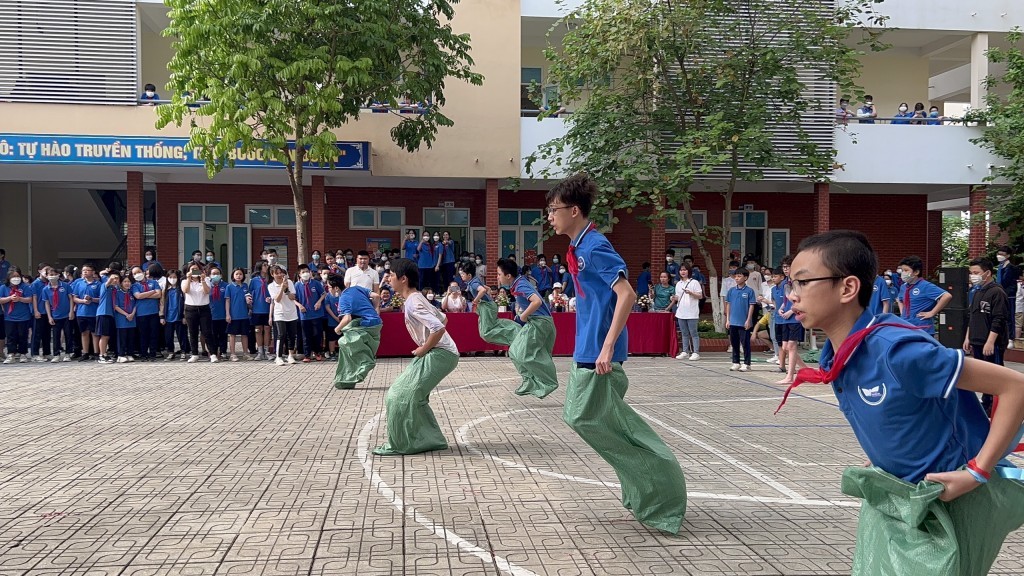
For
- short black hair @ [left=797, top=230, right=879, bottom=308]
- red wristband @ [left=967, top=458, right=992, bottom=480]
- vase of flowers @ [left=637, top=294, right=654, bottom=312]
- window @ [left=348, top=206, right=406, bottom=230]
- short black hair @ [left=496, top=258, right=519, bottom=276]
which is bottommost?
vase of flowers @ [left=637, top=294, right=654, bottom=312]

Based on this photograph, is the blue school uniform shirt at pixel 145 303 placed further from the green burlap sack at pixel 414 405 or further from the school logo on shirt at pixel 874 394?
the school logo on shirt at pixel 874 394

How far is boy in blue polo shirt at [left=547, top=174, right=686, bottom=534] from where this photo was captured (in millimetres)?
4910

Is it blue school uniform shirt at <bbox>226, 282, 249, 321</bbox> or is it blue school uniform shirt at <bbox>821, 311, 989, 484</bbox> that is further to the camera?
blue school uniform shirt at <bbox>226, 282, 249, 321</bbox>

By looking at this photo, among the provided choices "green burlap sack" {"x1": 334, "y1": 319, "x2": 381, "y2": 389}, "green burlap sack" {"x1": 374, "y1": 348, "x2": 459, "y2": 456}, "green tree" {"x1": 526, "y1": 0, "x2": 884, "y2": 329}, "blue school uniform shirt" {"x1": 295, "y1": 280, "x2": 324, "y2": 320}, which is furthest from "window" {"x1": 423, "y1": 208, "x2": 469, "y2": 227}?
"green burlap sack" {"x1": 374, "y1": 348, "x2": 459, "y2": 456}

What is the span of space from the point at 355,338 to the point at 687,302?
8.23m

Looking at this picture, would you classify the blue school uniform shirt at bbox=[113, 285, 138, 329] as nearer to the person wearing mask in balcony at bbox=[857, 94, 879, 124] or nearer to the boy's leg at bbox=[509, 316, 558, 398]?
the boy's leg at bbox=[509, 316, 558, 398]

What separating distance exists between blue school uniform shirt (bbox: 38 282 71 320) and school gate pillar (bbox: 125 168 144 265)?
4176 mm

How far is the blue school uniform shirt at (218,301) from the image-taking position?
1712 centimetres

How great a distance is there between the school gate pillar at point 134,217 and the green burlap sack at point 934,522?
2200cm

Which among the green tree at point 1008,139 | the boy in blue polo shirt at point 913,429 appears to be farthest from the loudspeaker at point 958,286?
the boy in blue polo shirt at point 913,429

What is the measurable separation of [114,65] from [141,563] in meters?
19.6

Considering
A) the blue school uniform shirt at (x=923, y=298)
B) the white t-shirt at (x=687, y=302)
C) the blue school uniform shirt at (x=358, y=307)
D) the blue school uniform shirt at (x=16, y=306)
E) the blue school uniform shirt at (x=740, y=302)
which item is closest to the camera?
the blue school uniform shirt at (x=923, y=298)

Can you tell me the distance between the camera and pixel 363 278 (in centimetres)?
1738

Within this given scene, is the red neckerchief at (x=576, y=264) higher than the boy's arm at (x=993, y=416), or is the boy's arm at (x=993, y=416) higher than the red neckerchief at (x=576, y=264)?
the red neckerchief at (x=576, y=264)
